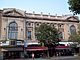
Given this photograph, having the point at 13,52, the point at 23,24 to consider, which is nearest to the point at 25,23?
the point at 23,24

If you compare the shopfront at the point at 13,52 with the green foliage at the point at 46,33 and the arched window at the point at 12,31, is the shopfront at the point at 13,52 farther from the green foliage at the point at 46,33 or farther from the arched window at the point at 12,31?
the green foliage at the point at 46,33

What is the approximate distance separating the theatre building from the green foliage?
394cm

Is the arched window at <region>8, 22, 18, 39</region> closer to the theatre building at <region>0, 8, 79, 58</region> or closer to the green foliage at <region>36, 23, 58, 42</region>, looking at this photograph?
the theatre building at <region>0, 8, 79, 58</region>

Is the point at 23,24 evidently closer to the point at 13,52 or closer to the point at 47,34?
the point at 47,34

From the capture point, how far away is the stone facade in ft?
234

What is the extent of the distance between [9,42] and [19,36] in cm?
423

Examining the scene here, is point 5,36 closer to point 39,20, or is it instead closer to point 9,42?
point 9,42

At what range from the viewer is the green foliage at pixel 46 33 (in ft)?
235

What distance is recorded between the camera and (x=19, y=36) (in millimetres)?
73188

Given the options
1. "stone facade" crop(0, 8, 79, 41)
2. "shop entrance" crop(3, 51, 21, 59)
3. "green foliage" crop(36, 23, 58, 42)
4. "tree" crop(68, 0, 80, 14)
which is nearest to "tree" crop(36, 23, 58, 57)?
"green foliage" crop(36, 23, 58, 42)

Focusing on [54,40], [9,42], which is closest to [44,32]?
[54,40]

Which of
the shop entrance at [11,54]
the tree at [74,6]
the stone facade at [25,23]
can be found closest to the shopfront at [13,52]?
the shop entrance at [11,54]

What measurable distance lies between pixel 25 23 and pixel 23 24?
0.84 meters

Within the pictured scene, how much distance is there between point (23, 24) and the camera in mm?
73750
